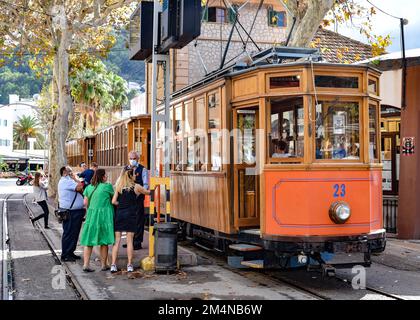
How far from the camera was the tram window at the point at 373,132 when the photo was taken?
9.37m

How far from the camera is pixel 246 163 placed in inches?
393

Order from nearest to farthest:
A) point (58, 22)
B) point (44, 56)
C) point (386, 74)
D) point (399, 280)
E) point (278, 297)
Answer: point (278, 297) → point (399, 280) → point (386, 74) → point (58, 22) → point (44, 56)

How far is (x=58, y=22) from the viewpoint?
24.1 meters

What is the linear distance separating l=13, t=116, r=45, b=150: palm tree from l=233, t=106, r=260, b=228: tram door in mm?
92307

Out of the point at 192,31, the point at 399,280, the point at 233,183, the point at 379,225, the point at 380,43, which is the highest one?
the point at 380,43

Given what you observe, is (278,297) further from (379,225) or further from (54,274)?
(54,274)

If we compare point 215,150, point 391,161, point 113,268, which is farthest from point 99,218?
point 391,161

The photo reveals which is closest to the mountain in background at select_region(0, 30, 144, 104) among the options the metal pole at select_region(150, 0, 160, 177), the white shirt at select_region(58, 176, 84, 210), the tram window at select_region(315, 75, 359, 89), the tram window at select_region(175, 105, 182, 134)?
the tram window at select_region(175, 105, 182, 134)

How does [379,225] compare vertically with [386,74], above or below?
below

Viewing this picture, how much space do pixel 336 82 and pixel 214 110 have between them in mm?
2197

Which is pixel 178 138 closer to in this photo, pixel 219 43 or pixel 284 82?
pixel 284 82

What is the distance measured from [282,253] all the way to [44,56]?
22.4m

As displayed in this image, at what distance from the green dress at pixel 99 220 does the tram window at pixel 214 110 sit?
199 cm
